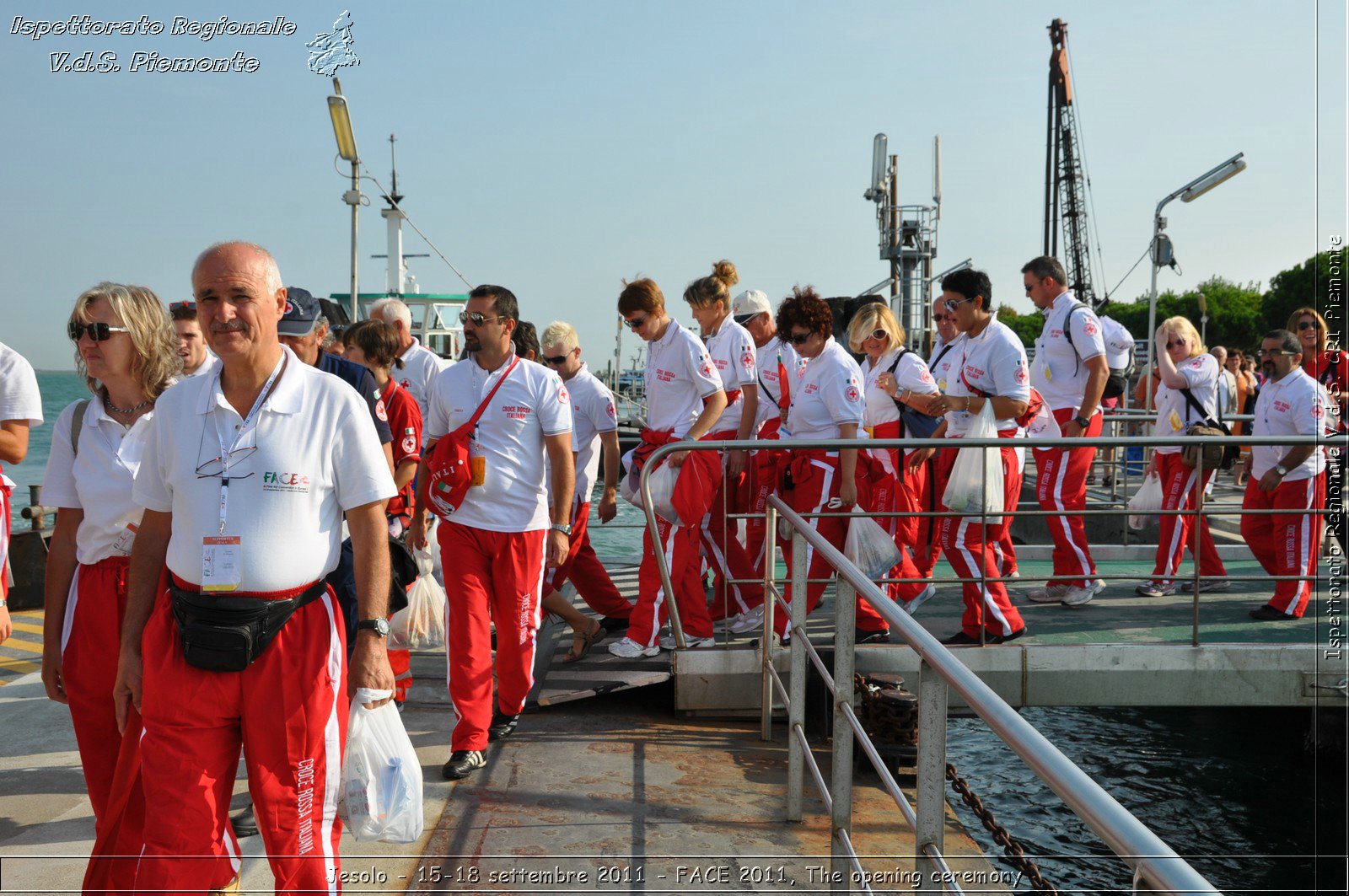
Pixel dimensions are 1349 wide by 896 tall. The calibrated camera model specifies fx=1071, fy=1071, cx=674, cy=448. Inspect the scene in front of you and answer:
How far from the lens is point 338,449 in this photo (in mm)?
2744

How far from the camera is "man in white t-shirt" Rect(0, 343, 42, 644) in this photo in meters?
3.84

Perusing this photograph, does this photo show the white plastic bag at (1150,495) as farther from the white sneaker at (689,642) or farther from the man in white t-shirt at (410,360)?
the man in white t-shirt at (410,360)

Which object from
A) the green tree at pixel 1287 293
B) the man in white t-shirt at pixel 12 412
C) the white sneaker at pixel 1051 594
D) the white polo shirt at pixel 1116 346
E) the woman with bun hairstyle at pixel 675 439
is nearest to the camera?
the man in white t-shirt at pixel 12 412

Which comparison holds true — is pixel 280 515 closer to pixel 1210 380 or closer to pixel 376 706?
pixel 376 706

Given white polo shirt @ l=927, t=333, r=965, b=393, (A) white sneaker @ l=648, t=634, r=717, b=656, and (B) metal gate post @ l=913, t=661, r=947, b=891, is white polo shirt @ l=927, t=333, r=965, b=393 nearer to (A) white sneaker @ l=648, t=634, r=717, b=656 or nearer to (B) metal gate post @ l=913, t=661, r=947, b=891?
(A) white sneaker @ l=648, t=634, r=717, b=656

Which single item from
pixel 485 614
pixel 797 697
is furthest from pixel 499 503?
pixel 797 697

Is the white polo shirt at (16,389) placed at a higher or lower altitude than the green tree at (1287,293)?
lower

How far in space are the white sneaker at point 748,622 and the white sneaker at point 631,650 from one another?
808 millimetres

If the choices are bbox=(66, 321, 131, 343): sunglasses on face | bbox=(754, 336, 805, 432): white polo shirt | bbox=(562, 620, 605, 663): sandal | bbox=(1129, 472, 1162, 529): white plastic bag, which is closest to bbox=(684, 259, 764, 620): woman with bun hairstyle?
bbox=(754, 336, 805, 432): white polo shirt

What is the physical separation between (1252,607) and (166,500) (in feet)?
21.2

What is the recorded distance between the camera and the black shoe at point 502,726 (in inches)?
197

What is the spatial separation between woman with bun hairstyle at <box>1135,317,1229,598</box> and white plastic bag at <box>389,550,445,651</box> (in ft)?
15.1

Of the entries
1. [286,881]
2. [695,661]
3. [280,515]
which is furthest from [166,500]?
[695,661]

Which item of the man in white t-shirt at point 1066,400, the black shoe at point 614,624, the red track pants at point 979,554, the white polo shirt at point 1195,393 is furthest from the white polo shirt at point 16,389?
the white polo shirt at point 1195,393
